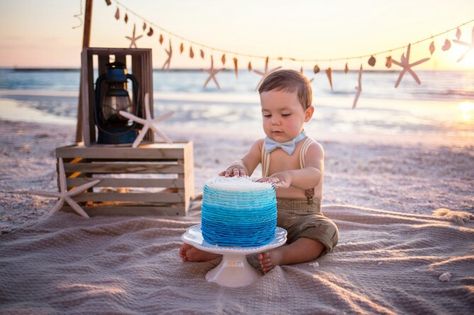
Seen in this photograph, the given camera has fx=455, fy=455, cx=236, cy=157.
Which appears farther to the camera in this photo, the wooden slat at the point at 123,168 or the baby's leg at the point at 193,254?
the wooden slat at the point at 123,168

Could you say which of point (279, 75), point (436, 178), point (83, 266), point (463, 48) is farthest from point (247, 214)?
point (436, 178)

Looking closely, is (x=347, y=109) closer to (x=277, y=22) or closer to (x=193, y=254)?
(x=277, y=22)

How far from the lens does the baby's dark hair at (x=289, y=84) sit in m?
2.67

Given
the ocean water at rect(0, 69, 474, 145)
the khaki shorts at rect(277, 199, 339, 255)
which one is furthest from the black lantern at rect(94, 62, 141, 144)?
the ocean water at rect(0, 69, 474, 145)

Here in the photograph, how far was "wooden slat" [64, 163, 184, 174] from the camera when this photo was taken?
3646 mm

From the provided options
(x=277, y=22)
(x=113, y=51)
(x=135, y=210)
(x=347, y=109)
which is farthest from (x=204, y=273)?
(x=347, y=109)

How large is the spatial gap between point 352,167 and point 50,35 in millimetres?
4855

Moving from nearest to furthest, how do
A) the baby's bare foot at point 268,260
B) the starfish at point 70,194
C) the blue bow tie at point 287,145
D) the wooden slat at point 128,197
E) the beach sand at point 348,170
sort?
the baby's bare foot at point 268,260, the blue bow tie at point 287,145, the starfish at point 70,194, the wooden slat at point 128,197, the beach sand at point 348,170

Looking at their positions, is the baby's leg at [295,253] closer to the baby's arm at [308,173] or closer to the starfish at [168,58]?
the baby's arm at [308,173]

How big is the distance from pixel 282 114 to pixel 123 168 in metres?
1.57

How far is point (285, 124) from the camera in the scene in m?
2.73

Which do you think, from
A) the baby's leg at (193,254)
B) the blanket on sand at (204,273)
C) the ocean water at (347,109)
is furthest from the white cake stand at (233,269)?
the ocean water at (347,109)

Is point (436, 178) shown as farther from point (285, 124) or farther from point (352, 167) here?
point (285, 124)

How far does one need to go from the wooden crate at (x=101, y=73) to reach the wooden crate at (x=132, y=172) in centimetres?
20
